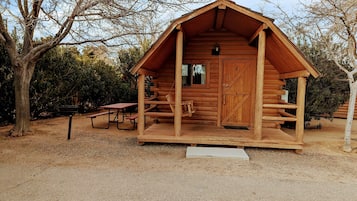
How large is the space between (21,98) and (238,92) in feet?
19.7

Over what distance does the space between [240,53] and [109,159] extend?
15.1 ft

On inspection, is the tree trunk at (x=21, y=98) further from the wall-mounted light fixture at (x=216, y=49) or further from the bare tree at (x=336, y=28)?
the bare tree at (x=336, y=28)

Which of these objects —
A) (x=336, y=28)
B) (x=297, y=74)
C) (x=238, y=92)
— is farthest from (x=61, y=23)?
(x=336, y=28)

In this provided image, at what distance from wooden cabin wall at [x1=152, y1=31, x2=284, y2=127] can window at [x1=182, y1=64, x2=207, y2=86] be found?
0.41ft

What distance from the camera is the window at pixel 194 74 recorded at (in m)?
6.75

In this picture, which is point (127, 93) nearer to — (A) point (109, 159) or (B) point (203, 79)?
(B) point (203, 79)

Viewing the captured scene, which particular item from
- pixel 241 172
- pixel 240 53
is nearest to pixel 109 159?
pixel 241 172

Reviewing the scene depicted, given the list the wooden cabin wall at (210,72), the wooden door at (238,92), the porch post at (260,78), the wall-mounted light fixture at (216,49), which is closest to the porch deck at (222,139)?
the porch post at (260,78)

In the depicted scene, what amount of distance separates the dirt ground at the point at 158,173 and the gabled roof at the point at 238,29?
1888 mm

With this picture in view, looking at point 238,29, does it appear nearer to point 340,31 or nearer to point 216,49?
point 216,49

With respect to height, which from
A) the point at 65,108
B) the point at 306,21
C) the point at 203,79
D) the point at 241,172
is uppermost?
the point at 306,21

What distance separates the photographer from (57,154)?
14.8ft

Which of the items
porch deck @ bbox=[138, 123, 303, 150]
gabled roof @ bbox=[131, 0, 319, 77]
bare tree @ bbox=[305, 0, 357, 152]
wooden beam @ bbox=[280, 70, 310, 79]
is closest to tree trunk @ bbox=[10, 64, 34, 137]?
gabled roof @ bbox=[131, 0, 319, 77]

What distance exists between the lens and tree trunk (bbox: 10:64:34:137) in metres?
5.86
